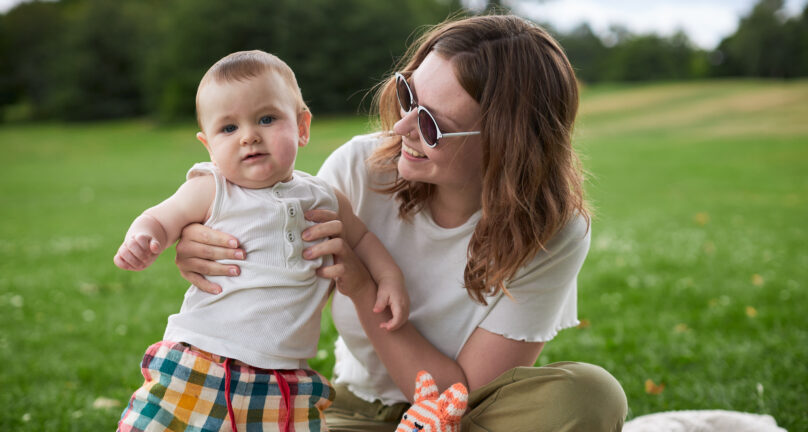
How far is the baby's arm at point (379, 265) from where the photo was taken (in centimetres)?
224

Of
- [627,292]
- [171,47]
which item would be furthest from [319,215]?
[171,47]

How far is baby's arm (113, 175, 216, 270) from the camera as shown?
1.83 metres

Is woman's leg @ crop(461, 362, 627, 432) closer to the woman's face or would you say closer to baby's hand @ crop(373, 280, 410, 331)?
baby's hand @ crop(373, 280, 410, 331)

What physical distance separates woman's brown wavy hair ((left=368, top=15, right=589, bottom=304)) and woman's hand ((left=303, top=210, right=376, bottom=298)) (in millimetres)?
368

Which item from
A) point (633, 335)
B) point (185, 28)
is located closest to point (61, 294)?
point (633, 335)

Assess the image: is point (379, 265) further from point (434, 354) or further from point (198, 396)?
point (198, 396)

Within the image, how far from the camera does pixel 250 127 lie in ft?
6.48

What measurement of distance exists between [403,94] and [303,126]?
36 cm

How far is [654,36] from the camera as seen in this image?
48.1 meters

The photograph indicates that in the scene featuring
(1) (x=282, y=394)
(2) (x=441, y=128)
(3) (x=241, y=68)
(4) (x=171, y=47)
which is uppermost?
(4) (x=171, y=47)

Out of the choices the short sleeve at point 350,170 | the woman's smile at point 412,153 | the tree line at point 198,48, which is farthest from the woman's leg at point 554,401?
the tree line at point 198,48

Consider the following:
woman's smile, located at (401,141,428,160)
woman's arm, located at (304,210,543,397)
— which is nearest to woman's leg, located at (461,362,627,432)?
woman's arm, located at (304,210,543,397)

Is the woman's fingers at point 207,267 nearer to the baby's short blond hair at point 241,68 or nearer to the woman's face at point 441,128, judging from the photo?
the baby's short blond hair at point 241,68

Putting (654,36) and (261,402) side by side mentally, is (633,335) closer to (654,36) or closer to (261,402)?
(261,402)
